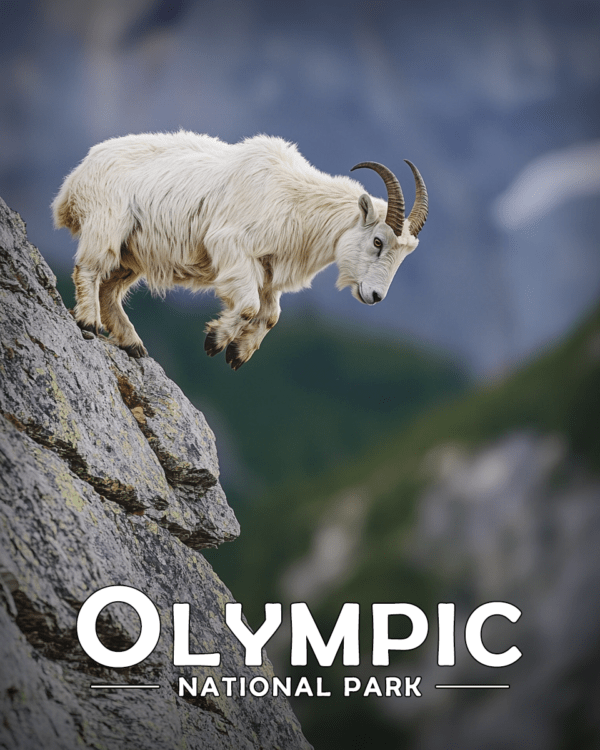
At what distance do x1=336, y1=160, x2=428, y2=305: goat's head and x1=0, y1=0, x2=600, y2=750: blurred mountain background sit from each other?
5.59m

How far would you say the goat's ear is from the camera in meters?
5.00

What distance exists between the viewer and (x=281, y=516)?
495 inches

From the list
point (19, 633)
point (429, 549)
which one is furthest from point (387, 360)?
point (19, 633)

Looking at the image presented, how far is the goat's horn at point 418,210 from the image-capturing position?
16.9ft

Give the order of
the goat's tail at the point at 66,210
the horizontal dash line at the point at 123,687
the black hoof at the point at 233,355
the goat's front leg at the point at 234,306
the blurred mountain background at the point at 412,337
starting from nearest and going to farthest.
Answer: the horizontal dash line at the point at 123,687
the goat's front leg at the point at 234,306
the black hoof at the point at 233,355
the goat's tail at the point at 66,210
the blurred mountain background at the point at 412,337

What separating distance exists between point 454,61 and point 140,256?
9920 mm

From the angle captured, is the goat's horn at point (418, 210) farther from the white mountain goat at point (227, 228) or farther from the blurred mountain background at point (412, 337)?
the blurred mountain background at point (412, 337)

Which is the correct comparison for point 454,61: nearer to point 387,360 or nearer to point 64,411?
point 387,360

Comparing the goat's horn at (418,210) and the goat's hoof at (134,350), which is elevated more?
the goat's horn at (418,210)

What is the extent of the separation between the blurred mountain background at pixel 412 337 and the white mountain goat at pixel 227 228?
5444mm

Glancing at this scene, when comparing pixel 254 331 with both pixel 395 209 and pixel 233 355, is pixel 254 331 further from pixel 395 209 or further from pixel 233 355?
pixel 395 209

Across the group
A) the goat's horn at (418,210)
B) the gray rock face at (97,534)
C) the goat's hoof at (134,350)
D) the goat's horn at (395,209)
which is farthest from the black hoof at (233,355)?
the goat's horn at (418,210)

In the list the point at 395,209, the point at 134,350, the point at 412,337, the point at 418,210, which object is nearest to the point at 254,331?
the point at 134,350

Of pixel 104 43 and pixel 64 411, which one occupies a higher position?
pixel 104 43
